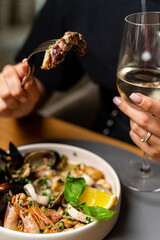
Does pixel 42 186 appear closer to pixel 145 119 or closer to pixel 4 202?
pixel 4 202

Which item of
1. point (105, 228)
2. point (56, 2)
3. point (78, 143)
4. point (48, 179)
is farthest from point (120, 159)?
point (56, 2)

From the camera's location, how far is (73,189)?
94 centimetres

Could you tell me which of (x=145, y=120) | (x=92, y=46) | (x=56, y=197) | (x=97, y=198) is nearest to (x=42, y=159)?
(x=56, y=197)

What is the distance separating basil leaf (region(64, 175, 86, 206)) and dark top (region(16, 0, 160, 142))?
79cm

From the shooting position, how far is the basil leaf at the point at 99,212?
0.84m

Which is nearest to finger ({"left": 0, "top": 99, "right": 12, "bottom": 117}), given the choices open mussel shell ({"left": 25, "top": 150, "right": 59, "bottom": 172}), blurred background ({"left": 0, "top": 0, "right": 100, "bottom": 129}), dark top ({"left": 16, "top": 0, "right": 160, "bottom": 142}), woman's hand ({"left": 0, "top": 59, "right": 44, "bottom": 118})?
woman's hand ({"left": 0, "top": 59, "right": 44, "bottom": 118})

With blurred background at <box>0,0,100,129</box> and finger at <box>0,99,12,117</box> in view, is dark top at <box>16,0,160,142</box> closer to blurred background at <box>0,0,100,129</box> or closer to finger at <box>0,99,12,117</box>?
finger at <box>0,99,12,117</box>

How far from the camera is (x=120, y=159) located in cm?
130

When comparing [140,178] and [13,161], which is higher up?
[13,161]

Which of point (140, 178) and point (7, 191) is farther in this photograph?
point (140, 178)

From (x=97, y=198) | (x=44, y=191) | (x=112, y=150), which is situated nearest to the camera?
(x=97, y=198)

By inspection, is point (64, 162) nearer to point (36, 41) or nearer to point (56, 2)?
point (36, 41)

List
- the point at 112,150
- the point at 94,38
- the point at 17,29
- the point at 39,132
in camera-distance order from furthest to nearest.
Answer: the point at 17,29
the point at 94,38
the point at 39,132
the point at 112,150

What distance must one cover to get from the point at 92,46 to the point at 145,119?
0.91m
